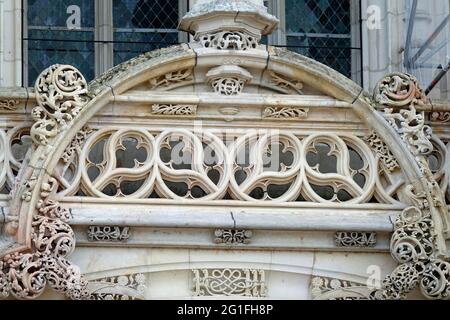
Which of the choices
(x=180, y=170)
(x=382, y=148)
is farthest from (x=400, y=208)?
(x=180, y=170)

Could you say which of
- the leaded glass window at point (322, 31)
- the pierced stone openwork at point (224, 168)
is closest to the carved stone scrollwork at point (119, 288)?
the pierced stone openwork at point (224, 168)

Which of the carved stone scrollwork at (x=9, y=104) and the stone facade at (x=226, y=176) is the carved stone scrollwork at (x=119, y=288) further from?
the carved stone scrollwork at (x=9, y=104)

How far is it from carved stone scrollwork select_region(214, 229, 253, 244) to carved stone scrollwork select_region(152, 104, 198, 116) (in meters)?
0.93

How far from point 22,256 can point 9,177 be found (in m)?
0.69

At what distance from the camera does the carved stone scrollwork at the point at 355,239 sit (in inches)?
579

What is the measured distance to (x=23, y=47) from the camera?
1641 cm

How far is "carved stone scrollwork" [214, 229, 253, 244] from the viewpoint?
14.6m

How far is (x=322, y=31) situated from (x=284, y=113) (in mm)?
2028

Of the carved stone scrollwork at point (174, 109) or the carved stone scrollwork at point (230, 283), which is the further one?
the carved stone scrollwork at point (174, 109)

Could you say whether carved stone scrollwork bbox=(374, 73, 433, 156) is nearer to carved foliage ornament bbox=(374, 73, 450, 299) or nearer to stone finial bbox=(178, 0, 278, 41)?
carved foliage ornament bbox=(374, 73, 450, 299)

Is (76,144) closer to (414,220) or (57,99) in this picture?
(57,99)

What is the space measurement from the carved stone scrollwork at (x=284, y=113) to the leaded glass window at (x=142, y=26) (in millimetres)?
1928

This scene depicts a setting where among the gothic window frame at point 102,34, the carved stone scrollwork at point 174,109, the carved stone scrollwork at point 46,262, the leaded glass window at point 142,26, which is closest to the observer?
the carved stone scrollwork at point 46,262

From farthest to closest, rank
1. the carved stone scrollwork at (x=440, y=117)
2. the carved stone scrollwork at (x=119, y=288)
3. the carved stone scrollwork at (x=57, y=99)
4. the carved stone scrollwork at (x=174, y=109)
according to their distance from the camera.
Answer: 1. the carved stone scrollwork at (x=440, y=117)
2. the carved stone scrollwork at (x=174, y=109)
3. the carved stone scrollwork at (x=57, y=99)
4. the carved stone scrollwork at (x=119, y=288)
